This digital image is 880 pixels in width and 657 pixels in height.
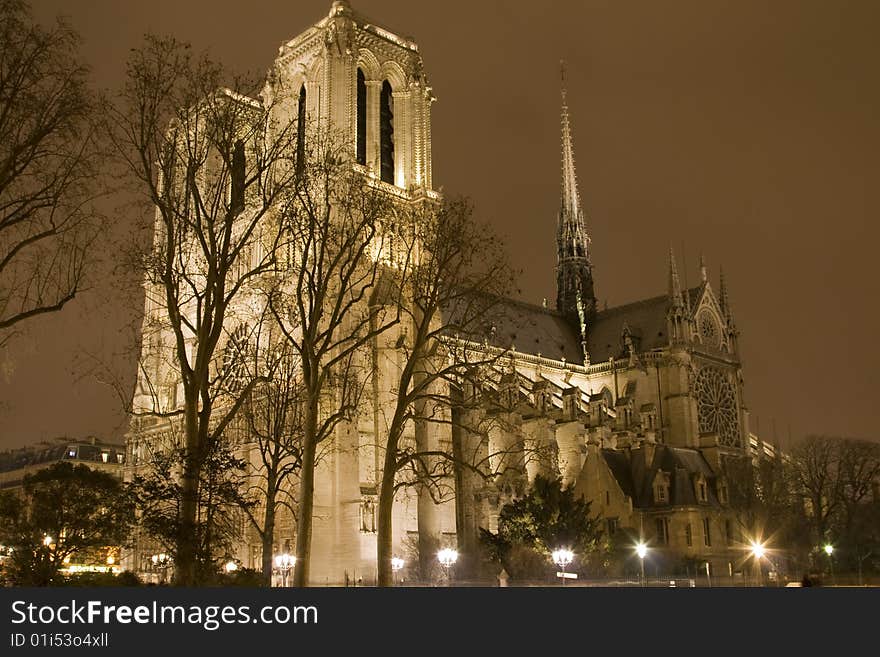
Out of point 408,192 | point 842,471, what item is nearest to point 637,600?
point 408,192

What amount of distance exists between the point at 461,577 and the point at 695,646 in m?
31.6

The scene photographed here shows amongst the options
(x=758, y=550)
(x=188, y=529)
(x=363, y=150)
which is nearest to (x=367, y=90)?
(x=363, y=150)

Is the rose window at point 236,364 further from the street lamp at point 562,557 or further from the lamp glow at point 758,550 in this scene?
the lamp glow at point 758,550

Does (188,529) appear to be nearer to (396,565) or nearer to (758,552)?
(396,565)

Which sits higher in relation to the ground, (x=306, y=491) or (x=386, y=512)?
(x=306, y=491)

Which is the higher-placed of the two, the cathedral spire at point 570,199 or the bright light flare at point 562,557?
the cathedral spire at point 570,199

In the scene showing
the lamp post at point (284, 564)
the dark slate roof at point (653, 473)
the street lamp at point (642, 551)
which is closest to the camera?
the lamp post at point (284, 564)

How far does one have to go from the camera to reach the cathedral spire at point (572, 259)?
264 ft

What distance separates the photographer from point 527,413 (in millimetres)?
57969

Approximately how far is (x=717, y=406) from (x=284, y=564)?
41436 mm

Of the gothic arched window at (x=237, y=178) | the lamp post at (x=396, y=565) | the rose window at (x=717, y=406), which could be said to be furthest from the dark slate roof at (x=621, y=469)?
the gothic arched window at (x=237, y=178)

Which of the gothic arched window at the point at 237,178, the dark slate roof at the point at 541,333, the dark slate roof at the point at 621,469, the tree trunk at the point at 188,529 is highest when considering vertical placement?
the dark slate roof at the point at 541,333

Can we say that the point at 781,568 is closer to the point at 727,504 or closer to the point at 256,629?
the point at 727,504

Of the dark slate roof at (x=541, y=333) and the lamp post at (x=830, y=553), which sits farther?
the dark slate roof at (x=541, y=333)
